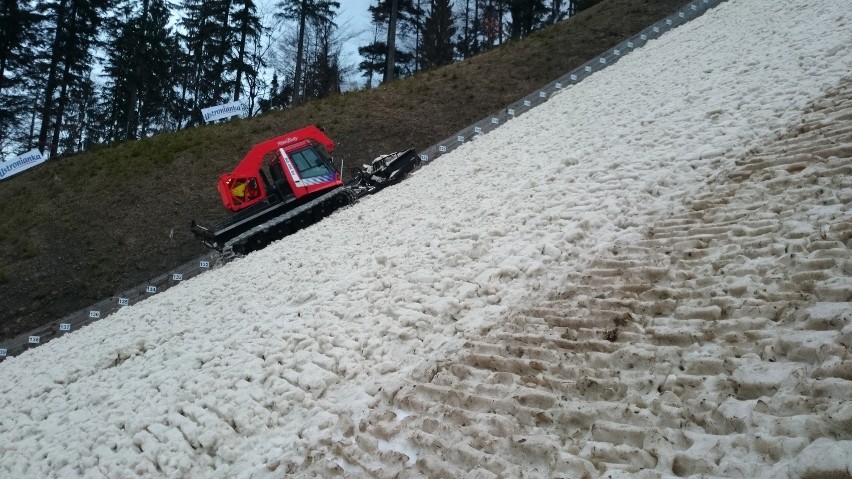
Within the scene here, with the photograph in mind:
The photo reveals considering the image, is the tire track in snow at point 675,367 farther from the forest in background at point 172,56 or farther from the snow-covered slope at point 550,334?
the forest in background at point 172,56

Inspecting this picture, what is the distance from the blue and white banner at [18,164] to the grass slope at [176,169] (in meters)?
0.30

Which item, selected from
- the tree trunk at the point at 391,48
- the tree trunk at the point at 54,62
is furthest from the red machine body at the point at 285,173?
the tree trunk at the point at 54,62

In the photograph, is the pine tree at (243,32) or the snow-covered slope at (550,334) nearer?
the snow-covered slope at (550,334)

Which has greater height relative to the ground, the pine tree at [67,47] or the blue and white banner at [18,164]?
the pine tree at [67,47]

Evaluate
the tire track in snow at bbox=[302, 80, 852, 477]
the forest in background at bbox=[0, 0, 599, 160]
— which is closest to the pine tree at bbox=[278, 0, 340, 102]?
the forest in background at bbox=[0, 0, 599, 160]

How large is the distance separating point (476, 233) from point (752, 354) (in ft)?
13.0

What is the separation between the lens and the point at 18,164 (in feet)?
Result: 61.3

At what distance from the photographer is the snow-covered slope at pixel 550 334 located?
2.86m

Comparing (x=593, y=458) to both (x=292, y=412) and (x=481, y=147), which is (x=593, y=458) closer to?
(x=292, y=412)

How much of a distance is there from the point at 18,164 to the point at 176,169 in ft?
20.6

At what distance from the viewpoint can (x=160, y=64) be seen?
27.9 m

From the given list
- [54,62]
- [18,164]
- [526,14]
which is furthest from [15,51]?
[526,14]

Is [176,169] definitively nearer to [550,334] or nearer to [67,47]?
[67,47]

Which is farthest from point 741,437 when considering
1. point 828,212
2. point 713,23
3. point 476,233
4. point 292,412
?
point 713,23
